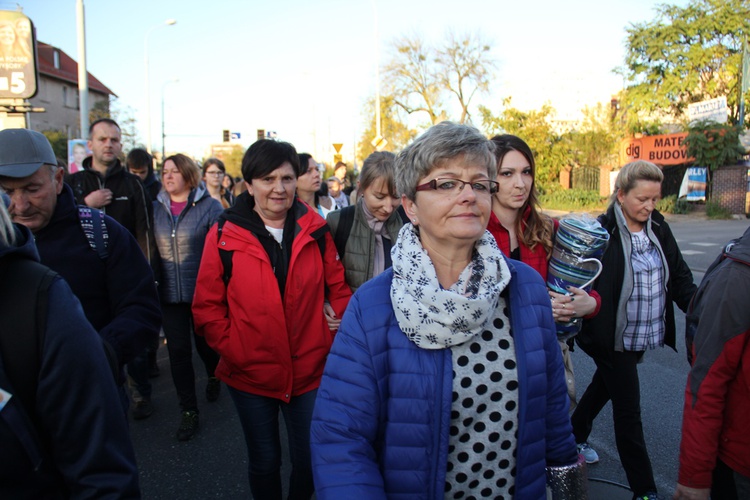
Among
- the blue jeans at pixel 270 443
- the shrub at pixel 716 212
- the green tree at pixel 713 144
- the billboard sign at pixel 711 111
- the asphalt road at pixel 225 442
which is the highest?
the billboard sign at pixel 711 111

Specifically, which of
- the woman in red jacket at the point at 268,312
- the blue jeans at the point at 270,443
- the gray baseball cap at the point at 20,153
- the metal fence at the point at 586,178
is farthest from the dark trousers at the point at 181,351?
the metal fence at the point at 586,178

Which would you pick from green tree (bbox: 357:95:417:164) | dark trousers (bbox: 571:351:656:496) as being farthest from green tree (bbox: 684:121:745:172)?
dark trousers (bbox: 571:351:656:496)

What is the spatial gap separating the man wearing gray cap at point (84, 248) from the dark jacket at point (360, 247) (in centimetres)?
111

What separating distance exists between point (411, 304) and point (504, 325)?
36 centimetres

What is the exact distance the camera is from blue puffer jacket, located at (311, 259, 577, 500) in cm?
162

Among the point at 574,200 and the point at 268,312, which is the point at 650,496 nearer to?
the point at 268,312

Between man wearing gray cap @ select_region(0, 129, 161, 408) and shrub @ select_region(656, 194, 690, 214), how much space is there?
25156 millimetres

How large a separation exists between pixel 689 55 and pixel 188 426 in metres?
31.5

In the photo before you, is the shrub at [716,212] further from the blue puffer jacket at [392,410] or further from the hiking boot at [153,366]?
the blue puffer jacket at [392,410]

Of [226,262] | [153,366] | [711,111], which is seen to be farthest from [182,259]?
[711,111]

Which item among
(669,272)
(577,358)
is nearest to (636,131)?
(577,358)

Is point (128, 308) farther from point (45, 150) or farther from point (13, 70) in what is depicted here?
point (13, 70)

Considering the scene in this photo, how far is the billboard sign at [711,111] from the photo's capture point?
2497cm

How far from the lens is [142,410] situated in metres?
4.81
